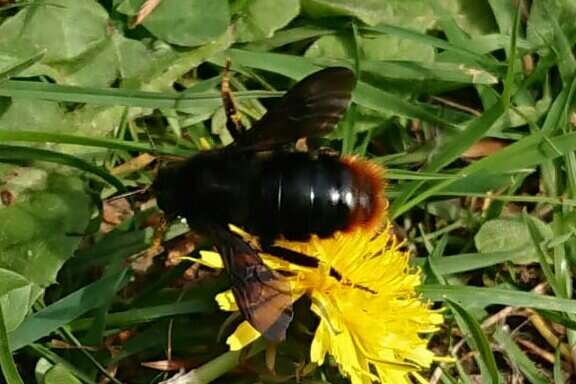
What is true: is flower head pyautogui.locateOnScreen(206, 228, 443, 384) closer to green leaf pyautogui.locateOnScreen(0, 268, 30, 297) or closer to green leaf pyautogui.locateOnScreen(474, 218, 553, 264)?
green leaf pyautogui.locateOnScreen(0, 268, 30, 297)

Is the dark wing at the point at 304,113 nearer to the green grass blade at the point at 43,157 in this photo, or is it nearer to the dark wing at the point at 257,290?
the dark wing at the point at 257,290

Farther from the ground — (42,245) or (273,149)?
(273,149)

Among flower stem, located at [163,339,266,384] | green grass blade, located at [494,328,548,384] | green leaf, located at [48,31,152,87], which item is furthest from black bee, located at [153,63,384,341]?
green grass blade, located at [494,328,548,384]

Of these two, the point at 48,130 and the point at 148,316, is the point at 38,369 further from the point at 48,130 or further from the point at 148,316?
the point at 48,130

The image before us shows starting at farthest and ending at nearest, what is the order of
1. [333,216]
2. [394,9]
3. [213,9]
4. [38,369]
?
[394,9]
[213,9]
[38,369]
[333,216]

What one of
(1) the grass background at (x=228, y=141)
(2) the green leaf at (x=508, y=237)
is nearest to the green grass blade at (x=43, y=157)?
(1) the grass background at (x=228, y=141)

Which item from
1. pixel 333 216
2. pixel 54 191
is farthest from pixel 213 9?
pixel 333 216
